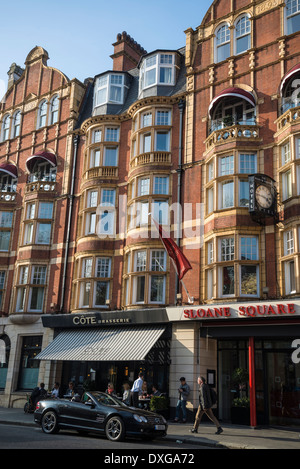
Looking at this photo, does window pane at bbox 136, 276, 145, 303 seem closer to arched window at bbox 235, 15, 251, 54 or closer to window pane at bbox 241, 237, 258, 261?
window pane at bbox 241, 237, 258, 261

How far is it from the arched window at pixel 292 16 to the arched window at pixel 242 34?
2.01 m

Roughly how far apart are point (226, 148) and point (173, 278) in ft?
21.9

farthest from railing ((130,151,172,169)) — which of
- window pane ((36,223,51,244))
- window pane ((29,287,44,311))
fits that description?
window pane ((29,287,44,311))

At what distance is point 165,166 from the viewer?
24.3m

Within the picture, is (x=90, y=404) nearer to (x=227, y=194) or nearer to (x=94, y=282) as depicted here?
(x=94, y=282)

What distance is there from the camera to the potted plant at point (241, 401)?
19.1m

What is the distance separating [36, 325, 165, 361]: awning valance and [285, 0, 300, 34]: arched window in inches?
610

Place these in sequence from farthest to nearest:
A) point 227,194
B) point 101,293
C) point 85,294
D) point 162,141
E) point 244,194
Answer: point 85,294
point 162,141
point 101,293
point 227,194
point 244,194

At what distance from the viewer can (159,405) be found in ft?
64.5

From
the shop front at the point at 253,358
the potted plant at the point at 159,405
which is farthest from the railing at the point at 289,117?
the potted plant at the point at 159,405

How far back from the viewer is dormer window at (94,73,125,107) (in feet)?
94.5

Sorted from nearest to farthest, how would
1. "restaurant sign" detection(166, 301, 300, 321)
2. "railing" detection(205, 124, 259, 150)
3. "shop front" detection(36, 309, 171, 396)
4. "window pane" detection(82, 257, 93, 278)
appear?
"restaurant sign" detection(166, 301, 300, 321)
"shop front" detection(36, 309, 171, 396)
"railing" detection(205, 124, 259, 150)
"window pane" detection(82, 257, 93, 278)

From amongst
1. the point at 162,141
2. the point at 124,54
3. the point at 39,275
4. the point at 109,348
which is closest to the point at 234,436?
the point at 109,348

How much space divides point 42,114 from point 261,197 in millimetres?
18971
